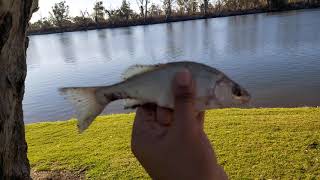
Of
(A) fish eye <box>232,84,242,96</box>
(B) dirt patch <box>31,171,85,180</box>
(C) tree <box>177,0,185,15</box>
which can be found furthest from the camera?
(C) tree <box>177,0,185,15</box>

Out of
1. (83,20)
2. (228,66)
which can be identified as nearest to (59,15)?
(83,20)

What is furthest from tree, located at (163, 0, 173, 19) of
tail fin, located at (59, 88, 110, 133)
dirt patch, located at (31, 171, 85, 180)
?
tail fin, located at (59, 88, 110, 133)

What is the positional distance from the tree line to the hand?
2719 inches

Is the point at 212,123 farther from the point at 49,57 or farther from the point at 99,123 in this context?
the point at 49,57

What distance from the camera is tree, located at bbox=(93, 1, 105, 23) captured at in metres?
78.8

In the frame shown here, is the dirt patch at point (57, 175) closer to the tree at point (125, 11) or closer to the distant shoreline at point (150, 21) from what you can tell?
the distant shoreline at point (150, 21)

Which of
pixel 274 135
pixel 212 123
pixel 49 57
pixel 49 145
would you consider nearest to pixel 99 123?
pixel 49 145

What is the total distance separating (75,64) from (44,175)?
2455 cm

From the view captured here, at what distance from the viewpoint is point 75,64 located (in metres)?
31.2

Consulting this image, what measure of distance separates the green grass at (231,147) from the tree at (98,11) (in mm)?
70108

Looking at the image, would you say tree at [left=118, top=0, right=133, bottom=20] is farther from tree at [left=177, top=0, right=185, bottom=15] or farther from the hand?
the hand

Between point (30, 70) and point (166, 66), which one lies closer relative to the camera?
point (166, 66)

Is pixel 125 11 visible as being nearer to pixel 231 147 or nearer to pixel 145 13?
pixel 145 13

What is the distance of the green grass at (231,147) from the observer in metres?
6.69
